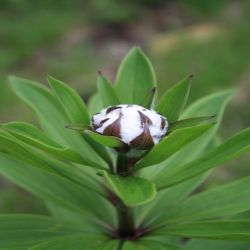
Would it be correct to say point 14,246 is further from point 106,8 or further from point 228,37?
point 106,8

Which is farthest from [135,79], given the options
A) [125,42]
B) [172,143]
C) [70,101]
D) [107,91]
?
[125,42]

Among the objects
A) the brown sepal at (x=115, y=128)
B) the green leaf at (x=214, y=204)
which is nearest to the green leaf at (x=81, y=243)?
the green leaf at (x=214, y=204)

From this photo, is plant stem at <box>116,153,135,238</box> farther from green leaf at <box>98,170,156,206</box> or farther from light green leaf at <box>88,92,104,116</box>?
light green leaf at <box>88,92,104,116</box>

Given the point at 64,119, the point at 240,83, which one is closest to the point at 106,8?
the point at 240,83

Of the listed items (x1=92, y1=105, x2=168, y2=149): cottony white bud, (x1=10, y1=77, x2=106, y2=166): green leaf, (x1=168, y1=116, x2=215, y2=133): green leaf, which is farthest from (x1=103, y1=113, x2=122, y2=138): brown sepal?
(x1=10, y1=77, x2=106, y2=166): green leaf

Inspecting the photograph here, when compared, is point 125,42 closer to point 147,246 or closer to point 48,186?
point 48,186
